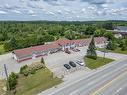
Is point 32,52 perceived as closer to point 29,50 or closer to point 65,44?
point 29,50

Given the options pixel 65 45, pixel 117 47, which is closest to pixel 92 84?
pixel 65 45

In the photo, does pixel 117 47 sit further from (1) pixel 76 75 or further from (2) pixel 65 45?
(1) pixel 76 75

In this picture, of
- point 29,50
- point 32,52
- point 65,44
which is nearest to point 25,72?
point 32,52

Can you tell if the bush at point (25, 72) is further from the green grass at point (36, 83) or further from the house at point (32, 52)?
the house at point (32, 52)

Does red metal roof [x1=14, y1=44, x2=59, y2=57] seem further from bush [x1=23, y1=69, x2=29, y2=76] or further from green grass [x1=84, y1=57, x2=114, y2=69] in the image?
green grass [x1=84, y1=57, x2=114, y2=69]

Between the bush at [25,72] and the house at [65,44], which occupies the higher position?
the house at [65,44]

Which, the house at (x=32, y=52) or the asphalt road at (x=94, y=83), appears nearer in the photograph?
the asphalt road at (x=94, y=83)

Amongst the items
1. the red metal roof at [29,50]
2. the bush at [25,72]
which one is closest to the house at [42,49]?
the red metal roof at [29,50]
